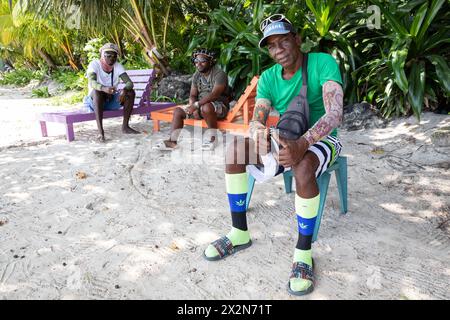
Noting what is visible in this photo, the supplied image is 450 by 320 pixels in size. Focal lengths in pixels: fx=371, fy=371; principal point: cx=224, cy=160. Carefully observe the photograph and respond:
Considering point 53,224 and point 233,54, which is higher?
point 233,54

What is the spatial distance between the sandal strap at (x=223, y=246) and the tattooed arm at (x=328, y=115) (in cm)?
84

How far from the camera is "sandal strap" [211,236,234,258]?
2385 mm

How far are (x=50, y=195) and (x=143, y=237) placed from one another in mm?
1304

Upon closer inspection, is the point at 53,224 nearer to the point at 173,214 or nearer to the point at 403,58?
the point at 173,214

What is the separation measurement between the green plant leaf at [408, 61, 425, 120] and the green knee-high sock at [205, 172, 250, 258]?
2920 mm

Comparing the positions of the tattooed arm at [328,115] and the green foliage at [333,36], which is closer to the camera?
the tattooed arm at [328,115]

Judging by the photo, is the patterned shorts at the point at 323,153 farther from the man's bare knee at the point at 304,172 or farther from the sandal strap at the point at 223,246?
the sandal strap at the point at 223,246

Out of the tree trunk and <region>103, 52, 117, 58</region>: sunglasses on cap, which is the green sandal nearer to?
<region>103, 52, 117, 58</region>: sunglasses on cap

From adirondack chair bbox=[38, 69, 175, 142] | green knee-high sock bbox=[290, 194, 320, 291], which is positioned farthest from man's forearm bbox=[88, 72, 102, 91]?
green knee-high sock bbox=[290, 194, 320, 291]

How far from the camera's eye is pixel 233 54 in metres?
6.45

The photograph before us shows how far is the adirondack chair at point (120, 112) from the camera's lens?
5.29 metres

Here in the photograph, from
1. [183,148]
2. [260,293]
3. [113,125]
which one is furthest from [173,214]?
[113,125]

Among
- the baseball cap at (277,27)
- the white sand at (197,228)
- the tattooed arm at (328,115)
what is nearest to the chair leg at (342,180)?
the white sand at (197,228)
